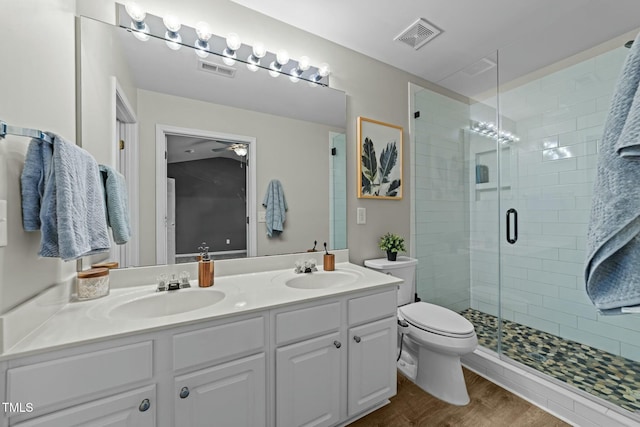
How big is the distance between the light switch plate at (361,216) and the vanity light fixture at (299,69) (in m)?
1.04

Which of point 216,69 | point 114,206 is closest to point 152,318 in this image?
point 114,206

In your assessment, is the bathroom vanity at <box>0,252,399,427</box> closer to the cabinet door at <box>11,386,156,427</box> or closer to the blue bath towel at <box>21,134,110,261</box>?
the cabinet door at <box>11,386,156,427</box>

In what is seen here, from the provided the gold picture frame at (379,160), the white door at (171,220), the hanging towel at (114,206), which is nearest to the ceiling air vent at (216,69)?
the white door at (171,220)

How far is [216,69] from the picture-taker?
1520 millimetres

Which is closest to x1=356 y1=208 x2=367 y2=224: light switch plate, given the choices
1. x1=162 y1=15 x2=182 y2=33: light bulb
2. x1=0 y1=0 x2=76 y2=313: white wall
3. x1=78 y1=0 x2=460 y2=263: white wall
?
x1=78 y1=0 x2=460 y2=263: white wall

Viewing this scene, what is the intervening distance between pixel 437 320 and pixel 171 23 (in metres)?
2.32

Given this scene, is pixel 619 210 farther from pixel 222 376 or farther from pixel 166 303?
pixel 166 303

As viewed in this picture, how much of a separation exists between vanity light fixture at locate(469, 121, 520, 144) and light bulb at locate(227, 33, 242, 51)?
2.21m

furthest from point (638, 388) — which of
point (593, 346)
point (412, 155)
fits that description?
point (412, 155)

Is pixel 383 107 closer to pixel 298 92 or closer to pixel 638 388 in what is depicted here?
pixel 298 92

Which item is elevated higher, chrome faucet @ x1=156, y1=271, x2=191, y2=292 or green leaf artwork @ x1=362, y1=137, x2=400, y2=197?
green leaf artwork @ x1=362, y1=137, x2=400, y2=197

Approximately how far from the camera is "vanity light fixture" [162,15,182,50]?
4.52 feet

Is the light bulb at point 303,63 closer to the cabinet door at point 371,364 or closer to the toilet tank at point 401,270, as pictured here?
the toilet tank at point 401,270

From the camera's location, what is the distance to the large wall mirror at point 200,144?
1287 millimetres
